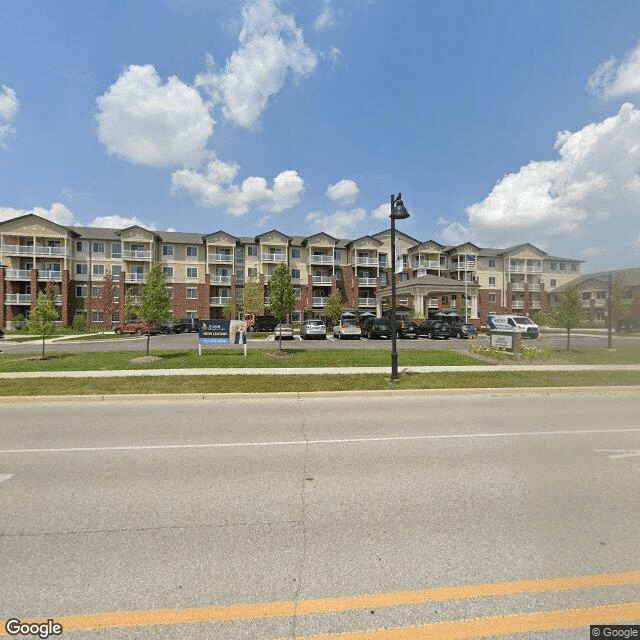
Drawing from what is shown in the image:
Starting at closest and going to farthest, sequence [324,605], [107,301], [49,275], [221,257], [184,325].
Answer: [324,605], [184,325], [107,301], [49,275], [221,257]

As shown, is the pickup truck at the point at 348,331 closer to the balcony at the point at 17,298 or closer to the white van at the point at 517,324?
the white van at the point at 517,324

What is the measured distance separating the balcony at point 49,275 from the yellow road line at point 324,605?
53.3 metres

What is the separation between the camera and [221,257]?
5062cm

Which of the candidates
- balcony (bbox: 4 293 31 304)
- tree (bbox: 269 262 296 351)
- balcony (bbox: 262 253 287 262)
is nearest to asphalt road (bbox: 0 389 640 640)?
tree (bbox: 269 262 296 351)

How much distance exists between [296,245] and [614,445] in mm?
49786

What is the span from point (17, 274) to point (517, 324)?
55.4m

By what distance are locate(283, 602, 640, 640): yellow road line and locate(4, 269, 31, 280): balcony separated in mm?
55985

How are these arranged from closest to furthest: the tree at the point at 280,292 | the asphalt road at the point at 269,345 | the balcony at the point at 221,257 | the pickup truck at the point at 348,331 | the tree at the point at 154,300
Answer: the tree at the point at 154,300 < the tree at the point at 280,292 < the asphalt road at the point at 269,345 < the pickup truck at the point at 348,331 < the balcony at the point at 221,257

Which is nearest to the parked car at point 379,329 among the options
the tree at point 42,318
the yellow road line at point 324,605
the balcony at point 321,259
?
the tree at point 42,318

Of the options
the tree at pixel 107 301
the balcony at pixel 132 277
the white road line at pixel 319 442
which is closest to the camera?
the white road line at pixel 319 442

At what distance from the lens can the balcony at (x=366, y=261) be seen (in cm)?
5338

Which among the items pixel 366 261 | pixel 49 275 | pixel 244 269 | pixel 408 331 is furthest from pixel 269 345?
pixel 49 275

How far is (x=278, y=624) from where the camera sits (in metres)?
2.36

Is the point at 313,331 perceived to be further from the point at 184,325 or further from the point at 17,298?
the point at 17,298
